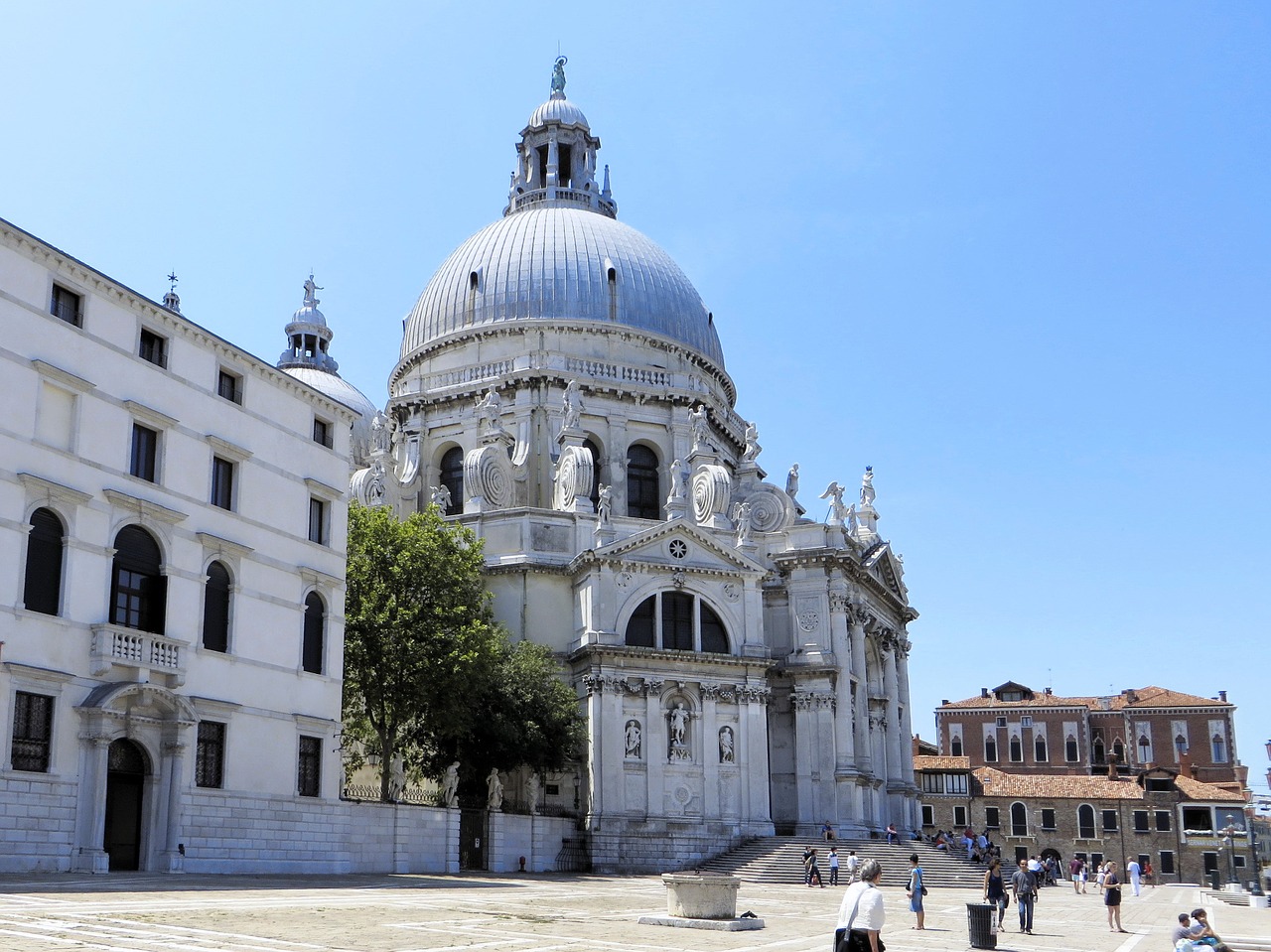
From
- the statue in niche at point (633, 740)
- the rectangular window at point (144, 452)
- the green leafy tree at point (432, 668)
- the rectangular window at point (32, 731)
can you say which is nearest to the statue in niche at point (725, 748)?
the statue in niche at point (633, 740)

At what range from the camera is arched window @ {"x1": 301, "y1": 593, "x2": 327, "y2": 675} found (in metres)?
36.1

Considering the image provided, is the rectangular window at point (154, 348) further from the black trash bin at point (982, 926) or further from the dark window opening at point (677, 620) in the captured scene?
the dark window opening at point (677, 620)

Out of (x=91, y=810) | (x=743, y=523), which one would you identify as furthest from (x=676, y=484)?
(x=91, y=810)

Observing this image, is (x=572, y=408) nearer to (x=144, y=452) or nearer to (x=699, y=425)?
(x=699, y=425)

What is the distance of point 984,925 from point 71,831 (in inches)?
707

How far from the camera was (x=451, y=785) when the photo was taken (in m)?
47.4

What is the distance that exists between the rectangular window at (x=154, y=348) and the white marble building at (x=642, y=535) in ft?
75.6

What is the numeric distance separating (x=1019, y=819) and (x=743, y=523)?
1526 inches

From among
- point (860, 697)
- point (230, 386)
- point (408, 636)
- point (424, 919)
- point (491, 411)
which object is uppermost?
point (491, 411)

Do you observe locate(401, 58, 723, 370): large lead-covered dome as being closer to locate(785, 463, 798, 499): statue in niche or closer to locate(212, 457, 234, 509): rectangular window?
locate(785, 463, 798, 499): statue in niche

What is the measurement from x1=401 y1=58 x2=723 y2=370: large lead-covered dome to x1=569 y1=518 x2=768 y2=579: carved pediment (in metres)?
13.6

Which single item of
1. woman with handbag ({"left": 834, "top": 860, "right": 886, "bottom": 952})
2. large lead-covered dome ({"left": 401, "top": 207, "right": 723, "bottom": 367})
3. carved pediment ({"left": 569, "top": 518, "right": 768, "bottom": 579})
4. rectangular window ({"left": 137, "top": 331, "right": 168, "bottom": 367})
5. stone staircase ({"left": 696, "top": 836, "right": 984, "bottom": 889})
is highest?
large lead-covered dome ({"left": 401, "top": 207, "right": 723, "bottom": 367})

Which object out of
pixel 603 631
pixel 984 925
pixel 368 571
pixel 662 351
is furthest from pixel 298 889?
pixel 662 351

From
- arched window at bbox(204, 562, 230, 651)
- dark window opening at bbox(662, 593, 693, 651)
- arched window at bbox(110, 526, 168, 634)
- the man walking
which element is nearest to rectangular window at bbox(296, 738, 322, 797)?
arched window at bbox(204, 562, 230, 651)
